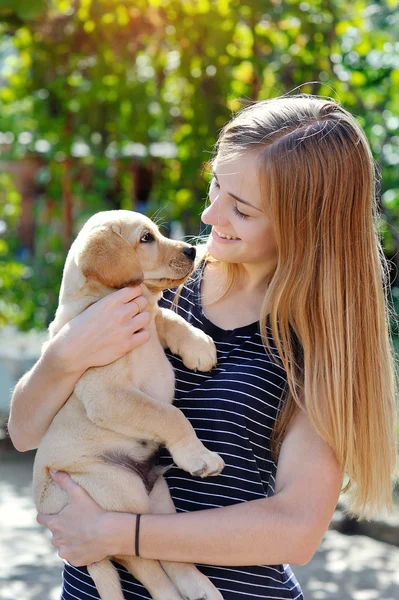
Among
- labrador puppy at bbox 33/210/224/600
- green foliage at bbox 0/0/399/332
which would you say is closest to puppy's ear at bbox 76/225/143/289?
labrador puppy at bbox 33/210/224/600

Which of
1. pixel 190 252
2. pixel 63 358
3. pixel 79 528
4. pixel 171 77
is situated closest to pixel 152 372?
pixel 63 358

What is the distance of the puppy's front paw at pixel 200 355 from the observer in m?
2.23

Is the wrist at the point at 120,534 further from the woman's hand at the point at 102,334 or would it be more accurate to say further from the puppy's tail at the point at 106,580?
the woman's hand at the point at 102,334

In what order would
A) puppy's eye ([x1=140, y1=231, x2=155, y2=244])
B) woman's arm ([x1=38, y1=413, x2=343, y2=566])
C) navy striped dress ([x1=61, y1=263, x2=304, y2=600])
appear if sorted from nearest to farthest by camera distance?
woman's arm ([x1=38, y1=413, x2=343, y2=566]), navy striped dress ([x1=61, y1=263, x2=304, y2=600]), puppy's eye ([x1=140, y1=231, x2=155, y2=244])

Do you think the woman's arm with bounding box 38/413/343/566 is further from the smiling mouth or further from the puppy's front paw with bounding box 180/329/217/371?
the smiling mouth

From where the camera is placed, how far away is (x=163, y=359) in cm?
239

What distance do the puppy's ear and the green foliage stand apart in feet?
10.1

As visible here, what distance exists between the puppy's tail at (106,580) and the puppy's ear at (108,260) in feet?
2.48

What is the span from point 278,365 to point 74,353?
0.54 m

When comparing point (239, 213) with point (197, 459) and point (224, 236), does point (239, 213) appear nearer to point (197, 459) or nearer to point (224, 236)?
point (224, 236)

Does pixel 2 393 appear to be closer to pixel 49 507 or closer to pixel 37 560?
pixel 37 560

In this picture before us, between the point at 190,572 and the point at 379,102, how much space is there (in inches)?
171

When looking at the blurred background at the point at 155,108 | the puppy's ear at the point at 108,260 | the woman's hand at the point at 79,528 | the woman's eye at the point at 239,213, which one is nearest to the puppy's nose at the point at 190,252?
the puppy's ear at the point at 108,260

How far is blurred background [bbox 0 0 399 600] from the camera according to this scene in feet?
17.7
